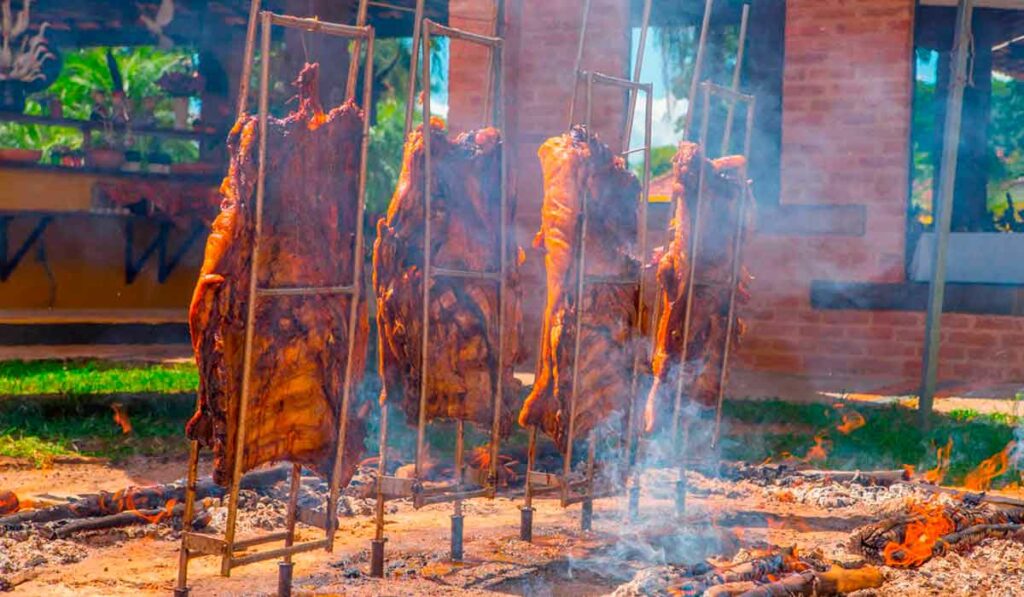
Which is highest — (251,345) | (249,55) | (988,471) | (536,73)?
(536,73)

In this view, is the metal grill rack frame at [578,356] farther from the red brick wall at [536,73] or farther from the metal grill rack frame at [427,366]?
the red brick wall at [536,73]

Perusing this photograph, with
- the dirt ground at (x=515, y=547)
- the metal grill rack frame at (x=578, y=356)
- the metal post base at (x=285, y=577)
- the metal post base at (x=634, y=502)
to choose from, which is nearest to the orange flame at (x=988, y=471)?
the dirt ground at (x=515, y=547)

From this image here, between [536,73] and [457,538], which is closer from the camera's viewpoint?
[457,538]

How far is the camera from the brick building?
40.1 ft

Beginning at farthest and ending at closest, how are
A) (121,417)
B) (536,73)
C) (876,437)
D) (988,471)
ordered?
(536,73)
(876,437)
(121,417)
(988,471)

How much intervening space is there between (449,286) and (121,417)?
182 inches

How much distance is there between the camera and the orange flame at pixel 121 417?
364 inches

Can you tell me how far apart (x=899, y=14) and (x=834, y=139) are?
1.36 meters

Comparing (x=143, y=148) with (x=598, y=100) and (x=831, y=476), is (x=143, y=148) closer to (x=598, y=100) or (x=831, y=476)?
(x=598, y=100)

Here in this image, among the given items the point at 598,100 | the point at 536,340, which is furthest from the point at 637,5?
the point at 536,340

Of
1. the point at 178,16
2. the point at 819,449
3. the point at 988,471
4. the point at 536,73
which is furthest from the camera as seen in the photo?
the point at 178,16

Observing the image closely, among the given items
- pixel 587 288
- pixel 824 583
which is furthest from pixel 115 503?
pixel 824 583

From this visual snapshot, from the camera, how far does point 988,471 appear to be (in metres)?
8.70

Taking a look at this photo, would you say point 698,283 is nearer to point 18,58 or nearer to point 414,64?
point 414,64
